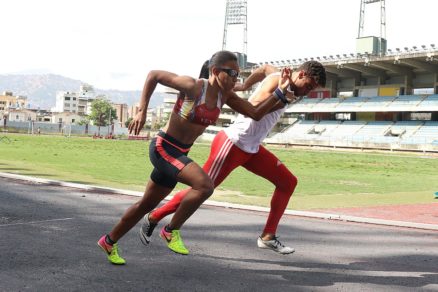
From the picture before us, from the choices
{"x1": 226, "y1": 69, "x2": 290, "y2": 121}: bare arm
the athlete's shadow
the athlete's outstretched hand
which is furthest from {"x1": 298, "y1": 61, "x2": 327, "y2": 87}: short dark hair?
the athlete's shadow

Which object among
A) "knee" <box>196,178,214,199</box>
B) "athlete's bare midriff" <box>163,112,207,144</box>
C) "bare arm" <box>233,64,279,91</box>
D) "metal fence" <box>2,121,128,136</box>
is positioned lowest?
"metal fence" <box>2,121,128,136</box>

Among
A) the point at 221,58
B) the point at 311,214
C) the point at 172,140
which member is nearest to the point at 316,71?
the point at 221,58

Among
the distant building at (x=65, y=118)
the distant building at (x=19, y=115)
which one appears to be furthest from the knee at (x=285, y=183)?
the distant building at (x=65, y=118)

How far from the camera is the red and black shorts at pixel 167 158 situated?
4.43 m

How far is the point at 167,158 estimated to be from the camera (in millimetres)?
4461

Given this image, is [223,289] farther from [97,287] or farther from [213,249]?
[213,249]

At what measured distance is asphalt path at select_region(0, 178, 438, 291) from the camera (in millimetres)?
4066

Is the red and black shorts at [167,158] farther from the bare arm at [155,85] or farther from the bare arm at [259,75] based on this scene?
the bare arm at [259,75]

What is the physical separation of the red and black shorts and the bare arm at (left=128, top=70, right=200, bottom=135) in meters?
0.27

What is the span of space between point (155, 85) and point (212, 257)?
1.82 meters

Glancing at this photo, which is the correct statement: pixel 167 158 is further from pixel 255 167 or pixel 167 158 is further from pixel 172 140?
pixel 255 167

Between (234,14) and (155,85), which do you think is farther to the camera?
(234,14)

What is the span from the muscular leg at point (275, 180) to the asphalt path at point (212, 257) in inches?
12.5

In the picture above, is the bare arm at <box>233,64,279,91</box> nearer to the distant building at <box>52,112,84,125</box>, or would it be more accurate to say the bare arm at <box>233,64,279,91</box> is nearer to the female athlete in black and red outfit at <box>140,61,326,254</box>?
the female athlete in black and red outfit at <box>140,61,326,254</box>
